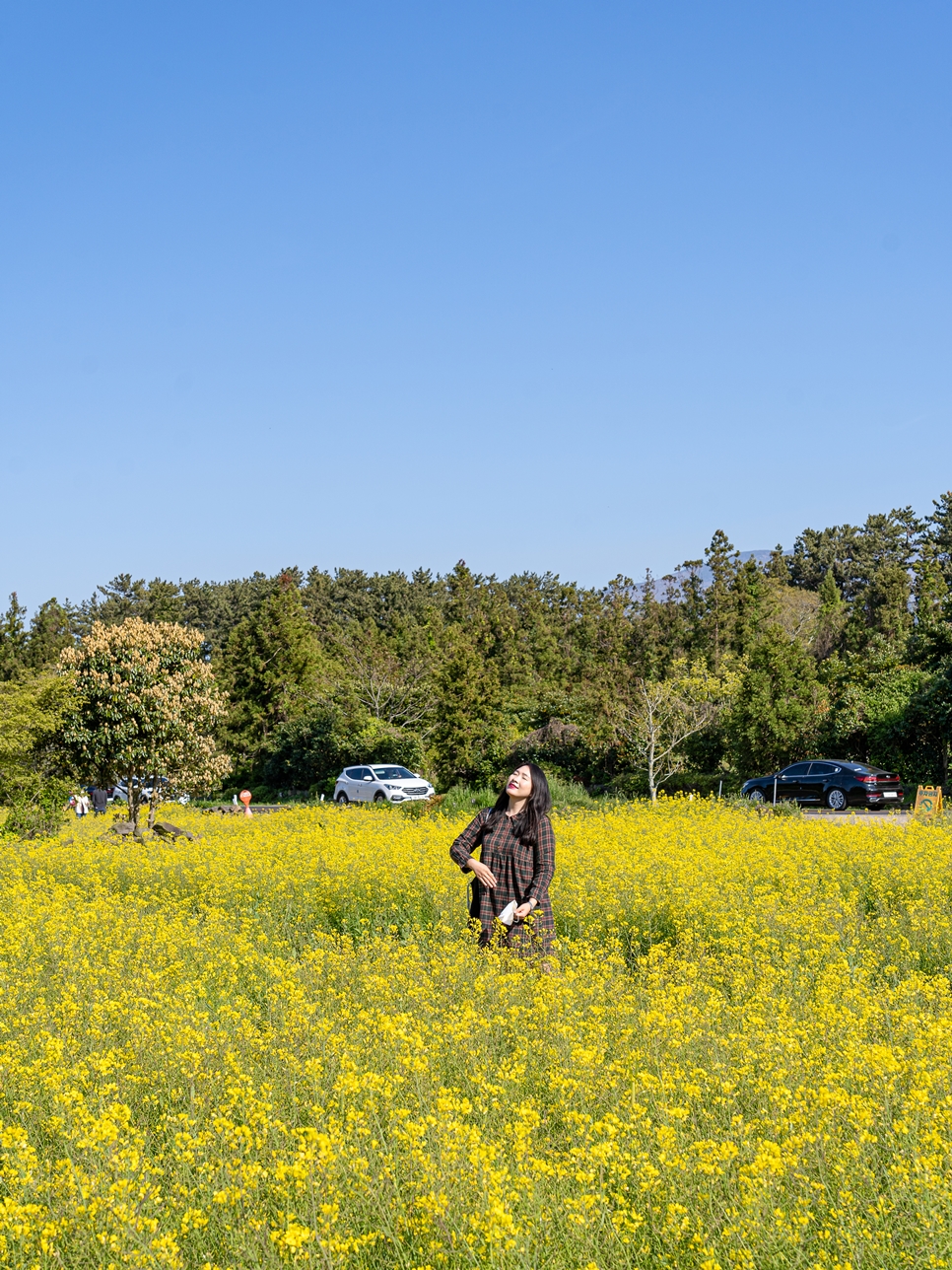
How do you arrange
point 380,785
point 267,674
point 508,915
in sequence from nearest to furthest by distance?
point 508,915, point 380,785, point 267,674

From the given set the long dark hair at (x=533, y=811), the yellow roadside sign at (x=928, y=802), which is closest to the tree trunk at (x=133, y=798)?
the yellow roadside sign at (x=928, y=802)

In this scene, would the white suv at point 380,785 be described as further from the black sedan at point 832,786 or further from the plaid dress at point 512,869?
the plaid dress at point 512,869

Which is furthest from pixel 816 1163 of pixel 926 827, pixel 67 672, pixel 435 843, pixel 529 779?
pixel 67 672

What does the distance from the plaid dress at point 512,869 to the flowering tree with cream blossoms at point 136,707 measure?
40.2ft

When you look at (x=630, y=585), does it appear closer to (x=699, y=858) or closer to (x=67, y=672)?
(x=67, y=672)

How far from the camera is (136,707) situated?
17781 millimetres

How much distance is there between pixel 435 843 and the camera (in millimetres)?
11969

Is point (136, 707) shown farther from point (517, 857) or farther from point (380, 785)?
point (380, 785)

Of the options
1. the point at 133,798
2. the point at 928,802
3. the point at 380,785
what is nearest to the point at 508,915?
the point at 928,802

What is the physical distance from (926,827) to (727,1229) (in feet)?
33.9

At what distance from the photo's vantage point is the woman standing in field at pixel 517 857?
21.7 ft

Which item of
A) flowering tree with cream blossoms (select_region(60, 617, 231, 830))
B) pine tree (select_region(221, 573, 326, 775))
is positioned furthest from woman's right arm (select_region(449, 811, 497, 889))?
pine tree (select_region(221, 573, 326, 775))

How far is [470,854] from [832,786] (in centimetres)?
1978

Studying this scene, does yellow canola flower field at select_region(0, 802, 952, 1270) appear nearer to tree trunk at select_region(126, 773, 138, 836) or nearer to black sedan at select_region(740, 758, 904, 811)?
tree trunk at select_region(126, 773, 138, 836)
